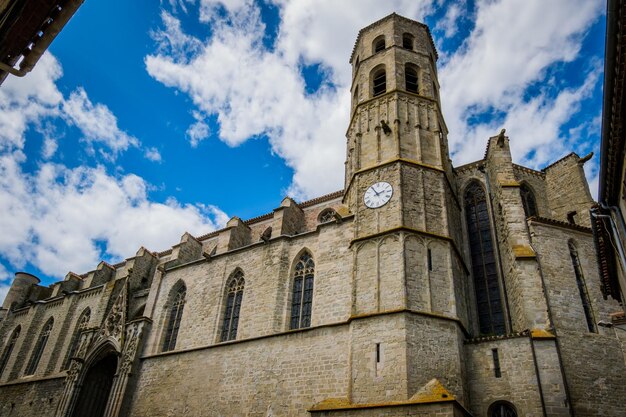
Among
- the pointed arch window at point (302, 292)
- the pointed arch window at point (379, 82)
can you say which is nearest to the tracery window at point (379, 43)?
the pointed arch window at point (379, 82)

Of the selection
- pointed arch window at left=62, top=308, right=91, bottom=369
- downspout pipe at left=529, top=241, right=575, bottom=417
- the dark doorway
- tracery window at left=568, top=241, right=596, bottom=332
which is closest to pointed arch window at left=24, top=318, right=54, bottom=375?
A: pointed arch window at left=62, top=308, right=91, bottom=369

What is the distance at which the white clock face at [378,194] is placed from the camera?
15797mm

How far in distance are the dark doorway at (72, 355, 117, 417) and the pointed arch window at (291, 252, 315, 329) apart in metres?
9.77

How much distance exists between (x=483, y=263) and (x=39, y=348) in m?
23.1

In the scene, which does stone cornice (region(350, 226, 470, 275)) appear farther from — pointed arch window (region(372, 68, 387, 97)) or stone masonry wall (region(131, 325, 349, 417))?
pointed arch window (region(372, 68, 387, 97))

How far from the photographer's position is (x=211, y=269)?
19.8 metres

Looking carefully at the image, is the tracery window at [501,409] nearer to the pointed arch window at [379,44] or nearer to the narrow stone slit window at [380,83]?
the narrow stone slit window at [380,83]

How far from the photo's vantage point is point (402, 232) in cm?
1455

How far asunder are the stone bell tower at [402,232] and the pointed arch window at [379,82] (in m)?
0.05

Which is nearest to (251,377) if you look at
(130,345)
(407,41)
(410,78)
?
(130,345)

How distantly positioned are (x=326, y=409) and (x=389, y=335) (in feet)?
8.39

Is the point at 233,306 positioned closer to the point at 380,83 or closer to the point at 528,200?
the point at 380,83

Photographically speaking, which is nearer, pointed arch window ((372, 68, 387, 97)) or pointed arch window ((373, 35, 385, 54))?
pointed arch window ((372, 68, 387, 97))

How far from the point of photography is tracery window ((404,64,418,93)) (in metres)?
20.4
